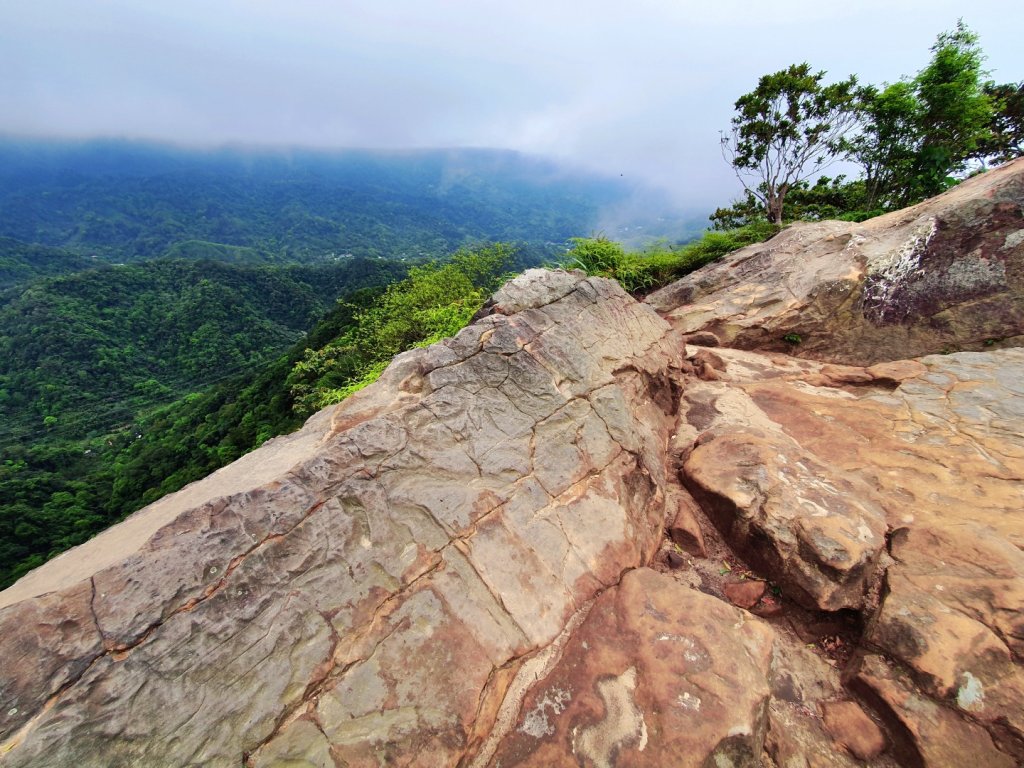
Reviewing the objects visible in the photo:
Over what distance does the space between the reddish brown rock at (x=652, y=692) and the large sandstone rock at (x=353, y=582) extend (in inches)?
13.1

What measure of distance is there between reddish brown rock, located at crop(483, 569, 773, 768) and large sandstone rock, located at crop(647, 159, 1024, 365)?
7.39 m

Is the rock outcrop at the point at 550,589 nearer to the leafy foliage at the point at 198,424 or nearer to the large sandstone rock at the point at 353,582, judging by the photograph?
the large sandstone rock at the point at 353,582

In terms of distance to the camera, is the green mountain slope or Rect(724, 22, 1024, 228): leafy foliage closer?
Rect(724, 22, 1024, 228): leafy foliage

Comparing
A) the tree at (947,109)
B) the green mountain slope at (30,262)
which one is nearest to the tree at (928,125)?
the tree at (947,109)

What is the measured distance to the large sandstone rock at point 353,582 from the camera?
10.1ft

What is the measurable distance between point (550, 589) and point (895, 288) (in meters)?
9.56

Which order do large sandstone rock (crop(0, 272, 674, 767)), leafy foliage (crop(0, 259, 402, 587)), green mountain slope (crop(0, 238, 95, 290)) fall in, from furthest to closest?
green mountain slope (crop(0, 238, 95, 290)) < leafy foliage (crop(0, 259, 402, 587)) < large sandstone rock (crop(0, 272, 674, 767))

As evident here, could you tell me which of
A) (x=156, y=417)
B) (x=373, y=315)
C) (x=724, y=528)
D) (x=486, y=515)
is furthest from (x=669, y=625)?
(x=156, y=417)

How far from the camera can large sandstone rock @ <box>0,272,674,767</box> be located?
3.09 metres

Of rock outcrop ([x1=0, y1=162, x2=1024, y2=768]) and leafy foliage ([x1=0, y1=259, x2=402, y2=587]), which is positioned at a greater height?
rock outcrop ([x1=0, y1=162, x2=1024, y2=768])

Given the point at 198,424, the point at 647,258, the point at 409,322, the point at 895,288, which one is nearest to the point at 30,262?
the point at 198,424

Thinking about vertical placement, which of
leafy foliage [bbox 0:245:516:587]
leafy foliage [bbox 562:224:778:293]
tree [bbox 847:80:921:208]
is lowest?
leafy foliage [bbox 0:245:516:587]

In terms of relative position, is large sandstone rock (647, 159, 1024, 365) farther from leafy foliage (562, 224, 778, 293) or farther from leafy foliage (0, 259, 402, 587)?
leafy foliage (0, 259, 402, 587)

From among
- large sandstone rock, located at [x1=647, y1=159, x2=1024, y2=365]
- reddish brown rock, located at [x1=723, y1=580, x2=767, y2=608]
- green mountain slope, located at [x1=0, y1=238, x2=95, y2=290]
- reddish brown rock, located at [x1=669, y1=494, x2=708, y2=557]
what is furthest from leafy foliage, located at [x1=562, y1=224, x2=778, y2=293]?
green mountain slope, located at [x1=0, y1=238, x2=95, y2=290]
